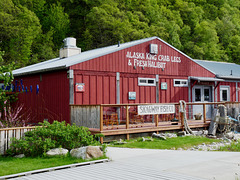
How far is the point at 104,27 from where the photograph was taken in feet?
152

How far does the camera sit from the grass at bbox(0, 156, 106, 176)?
7.59 metres

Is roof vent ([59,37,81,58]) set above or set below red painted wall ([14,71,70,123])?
above

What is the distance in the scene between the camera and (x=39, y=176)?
703 cm

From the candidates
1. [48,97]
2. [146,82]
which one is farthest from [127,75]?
[48,97]

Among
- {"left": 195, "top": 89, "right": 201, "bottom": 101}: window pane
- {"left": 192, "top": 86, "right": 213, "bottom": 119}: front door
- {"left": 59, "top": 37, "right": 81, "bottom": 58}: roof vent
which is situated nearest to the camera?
{"left": 192, "top": 86, "right": 213, "bottom": 119}: front door

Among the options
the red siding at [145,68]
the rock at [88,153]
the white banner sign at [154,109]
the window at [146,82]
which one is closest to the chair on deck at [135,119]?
the white banner sign at [154,109]

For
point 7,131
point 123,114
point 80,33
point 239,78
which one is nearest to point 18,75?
point 123,114

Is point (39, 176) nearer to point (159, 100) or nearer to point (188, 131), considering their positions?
point (188, 131)

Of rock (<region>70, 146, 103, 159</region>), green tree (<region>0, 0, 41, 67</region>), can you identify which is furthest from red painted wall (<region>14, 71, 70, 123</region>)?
green tree (<region>0, 0, 41, 67</region>)

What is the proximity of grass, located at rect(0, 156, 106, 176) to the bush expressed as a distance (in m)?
0.41

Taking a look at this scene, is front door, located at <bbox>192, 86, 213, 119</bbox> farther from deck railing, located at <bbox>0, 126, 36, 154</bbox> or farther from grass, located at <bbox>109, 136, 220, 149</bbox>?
deck railing, located at <bbox>0, 126, 36, 154</bbox>

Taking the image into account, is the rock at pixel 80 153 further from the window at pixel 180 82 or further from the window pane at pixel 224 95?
the window pane at pixel 224 95

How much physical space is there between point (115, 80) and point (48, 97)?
11.3 ft

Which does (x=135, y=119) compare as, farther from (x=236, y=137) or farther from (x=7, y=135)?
(x=7, y=135)
